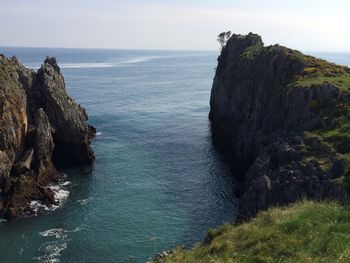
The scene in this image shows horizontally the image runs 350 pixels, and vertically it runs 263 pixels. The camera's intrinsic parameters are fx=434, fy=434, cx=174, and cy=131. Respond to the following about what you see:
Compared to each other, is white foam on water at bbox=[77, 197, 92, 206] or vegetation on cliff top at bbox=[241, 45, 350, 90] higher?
vegetation on cliff top at bbox=[241, 45, 350, 90]

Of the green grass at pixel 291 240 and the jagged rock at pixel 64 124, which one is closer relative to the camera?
the green grass at pixel 291 240

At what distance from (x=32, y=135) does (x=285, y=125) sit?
39111mm

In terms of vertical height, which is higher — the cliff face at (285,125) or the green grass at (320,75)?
the green grass at (320,75)

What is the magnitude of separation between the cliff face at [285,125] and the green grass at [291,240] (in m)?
12.7

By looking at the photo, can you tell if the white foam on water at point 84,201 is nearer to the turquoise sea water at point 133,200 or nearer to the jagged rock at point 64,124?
the turquoise sea water at point 133,200

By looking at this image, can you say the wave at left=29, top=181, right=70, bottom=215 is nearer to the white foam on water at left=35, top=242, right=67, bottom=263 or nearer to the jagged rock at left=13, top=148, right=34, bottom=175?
the jagged rock at left=13, top=148, right=34, bottom=175

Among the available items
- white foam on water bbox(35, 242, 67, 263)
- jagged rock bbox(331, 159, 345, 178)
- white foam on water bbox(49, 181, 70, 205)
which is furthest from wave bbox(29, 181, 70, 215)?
jagged rock bbox(331, 159, 345, 178)

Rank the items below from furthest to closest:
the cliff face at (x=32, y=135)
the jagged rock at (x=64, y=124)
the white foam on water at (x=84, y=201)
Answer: the jagged rock at (x=64, y=124) < the white foam on water at (x=84, y=201) < the cliff face at (x=32, y=135)

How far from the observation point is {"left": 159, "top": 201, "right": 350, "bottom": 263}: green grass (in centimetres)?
1667

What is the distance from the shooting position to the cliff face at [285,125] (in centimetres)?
4097

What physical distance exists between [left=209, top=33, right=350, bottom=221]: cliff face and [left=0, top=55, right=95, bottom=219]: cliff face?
29.3m

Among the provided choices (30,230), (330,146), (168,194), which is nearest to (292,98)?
(330,146)

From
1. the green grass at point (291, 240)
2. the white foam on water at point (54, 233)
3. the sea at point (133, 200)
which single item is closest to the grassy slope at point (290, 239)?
Result: the green grass at point (291, 240)

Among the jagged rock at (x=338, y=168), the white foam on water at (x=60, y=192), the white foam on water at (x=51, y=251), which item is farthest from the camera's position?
the white foam on water at (x=60, y=192)
